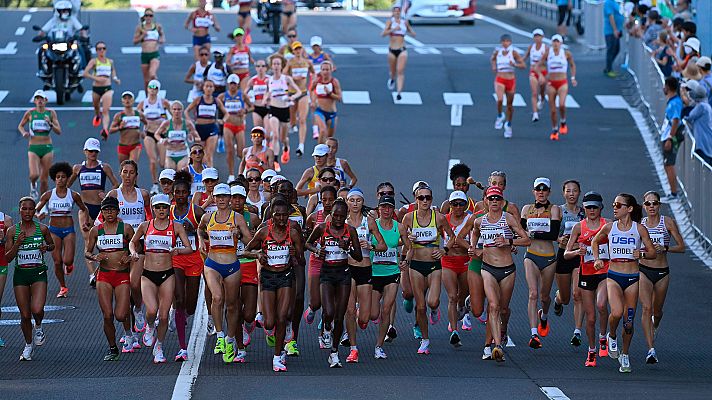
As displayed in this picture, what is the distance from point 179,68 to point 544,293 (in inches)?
962

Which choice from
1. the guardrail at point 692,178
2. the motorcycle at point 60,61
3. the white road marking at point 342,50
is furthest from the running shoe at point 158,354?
the white road marking at point 342,50

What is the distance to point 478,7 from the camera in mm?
62781

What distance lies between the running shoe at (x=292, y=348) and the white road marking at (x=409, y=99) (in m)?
19.3

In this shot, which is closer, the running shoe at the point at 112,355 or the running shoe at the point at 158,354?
the running shoe at the point at 158,354

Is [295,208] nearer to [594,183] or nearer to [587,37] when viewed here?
[594,183]

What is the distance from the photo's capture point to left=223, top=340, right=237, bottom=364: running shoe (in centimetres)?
1662

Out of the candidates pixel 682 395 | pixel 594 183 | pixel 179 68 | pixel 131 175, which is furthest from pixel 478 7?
pixel 682 395

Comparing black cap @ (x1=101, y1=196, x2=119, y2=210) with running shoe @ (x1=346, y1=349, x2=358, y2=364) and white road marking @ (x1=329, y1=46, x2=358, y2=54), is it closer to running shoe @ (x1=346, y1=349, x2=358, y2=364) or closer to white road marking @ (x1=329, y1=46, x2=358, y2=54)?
running shoe @ (x1=346, y1=349, x2=358, y2=364)

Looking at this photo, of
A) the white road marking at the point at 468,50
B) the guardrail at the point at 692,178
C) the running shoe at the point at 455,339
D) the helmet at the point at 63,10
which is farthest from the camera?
the white road marking at the point at 468,50

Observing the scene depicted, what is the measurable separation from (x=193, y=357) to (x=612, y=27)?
76.5 feet

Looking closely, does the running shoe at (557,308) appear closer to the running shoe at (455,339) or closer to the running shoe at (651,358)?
the running shoe at (455,339)

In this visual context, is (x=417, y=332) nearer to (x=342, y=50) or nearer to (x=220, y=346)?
(x=220, y=346)

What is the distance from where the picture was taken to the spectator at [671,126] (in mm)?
24203

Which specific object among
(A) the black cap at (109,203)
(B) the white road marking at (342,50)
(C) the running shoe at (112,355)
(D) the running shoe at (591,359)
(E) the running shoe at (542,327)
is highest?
(A) the black cap at (109,203)
